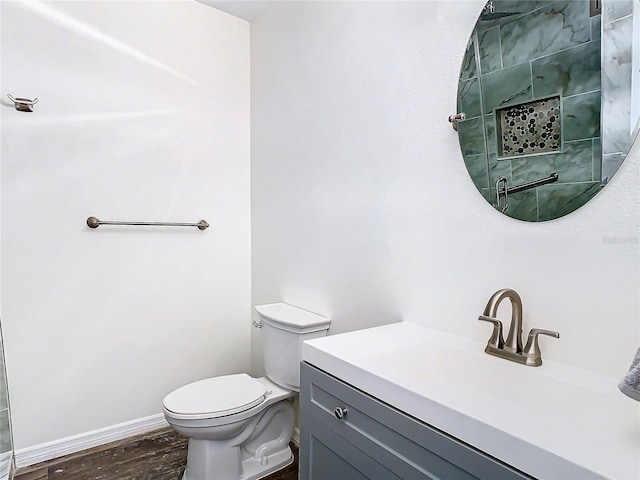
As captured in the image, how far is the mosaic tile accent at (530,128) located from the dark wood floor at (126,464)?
170 cm

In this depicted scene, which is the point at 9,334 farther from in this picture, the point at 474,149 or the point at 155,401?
the point at 474,149

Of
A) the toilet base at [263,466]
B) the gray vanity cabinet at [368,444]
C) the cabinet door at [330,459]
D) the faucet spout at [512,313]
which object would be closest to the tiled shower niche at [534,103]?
the faucet spout at [512,313]

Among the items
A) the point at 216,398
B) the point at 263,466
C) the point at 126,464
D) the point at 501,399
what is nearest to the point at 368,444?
the point at 501,399

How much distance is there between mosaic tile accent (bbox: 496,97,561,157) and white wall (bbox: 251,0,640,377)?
16 cm

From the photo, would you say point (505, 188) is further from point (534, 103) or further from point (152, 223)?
point (152, 223)

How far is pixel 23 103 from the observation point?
5.78 feet

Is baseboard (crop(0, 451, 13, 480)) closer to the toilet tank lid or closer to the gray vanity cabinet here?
the toilet tank lid

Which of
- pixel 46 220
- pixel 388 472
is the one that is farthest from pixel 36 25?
pixel 388 472

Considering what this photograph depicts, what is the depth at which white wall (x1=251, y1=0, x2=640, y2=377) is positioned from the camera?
95cm

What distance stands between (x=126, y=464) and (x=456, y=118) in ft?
6.96

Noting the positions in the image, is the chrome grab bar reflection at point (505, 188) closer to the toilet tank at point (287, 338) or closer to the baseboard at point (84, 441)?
the toilet tank at point (287, 338)

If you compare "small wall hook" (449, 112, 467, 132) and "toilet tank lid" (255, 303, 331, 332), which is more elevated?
"small wall hook" (449, 112, 467, 132)

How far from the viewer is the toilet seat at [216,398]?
1564 mm

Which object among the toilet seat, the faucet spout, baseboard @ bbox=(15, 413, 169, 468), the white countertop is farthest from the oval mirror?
baseboard @ bbox=(15, 413, 169, 468)
